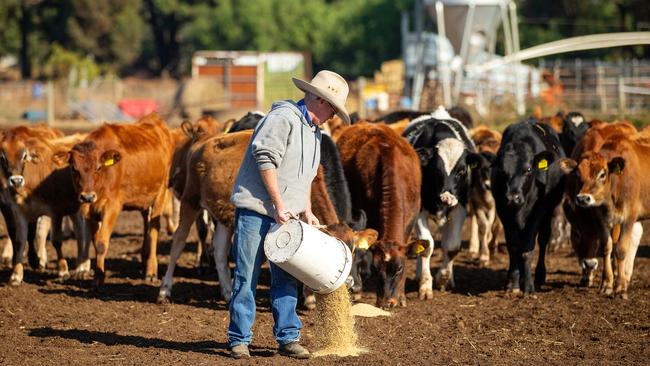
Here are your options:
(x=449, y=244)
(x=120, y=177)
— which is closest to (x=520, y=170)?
(x=449, y=244)

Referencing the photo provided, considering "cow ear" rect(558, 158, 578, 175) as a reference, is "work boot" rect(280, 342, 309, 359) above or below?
below

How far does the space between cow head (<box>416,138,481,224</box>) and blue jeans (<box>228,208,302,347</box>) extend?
447cm

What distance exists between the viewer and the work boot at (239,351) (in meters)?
8.20

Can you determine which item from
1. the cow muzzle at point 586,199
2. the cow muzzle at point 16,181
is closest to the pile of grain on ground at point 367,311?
A: the cow muzzle at point 586,199

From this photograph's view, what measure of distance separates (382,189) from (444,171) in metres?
1.46

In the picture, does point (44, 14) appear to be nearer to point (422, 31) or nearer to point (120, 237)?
point (422, 31)

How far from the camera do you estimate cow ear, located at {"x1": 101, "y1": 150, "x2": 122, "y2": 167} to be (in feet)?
39.6

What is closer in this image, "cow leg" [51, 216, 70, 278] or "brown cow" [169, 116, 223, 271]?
"brown cow" [169, 116, 223, 271]

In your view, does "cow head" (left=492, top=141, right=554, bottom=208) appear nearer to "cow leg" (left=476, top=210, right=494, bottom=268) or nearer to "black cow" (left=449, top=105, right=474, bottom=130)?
"cow leg" (left=476, top=210, right=494, bottom=268)

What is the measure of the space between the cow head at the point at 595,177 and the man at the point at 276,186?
4.41m

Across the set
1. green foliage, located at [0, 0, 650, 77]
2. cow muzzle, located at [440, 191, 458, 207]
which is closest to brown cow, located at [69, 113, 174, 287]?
cow muzzle, located at [440, 191, 458, 207]

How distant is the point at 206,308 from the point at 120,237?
21.4ft

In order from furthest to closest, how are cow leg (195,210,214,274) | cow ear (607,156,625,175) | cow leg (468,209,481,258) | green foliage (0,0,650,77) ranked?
green foliage (0,0,650,77), cow leg (468,209,481,258), cow leg (195,210,214,274), cow ear (607,156,625,175)

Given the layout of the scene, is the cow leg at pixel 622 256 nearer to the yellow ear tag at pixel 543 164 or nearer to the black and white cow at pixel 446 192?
the yellow ear tag at pixel 543 164
